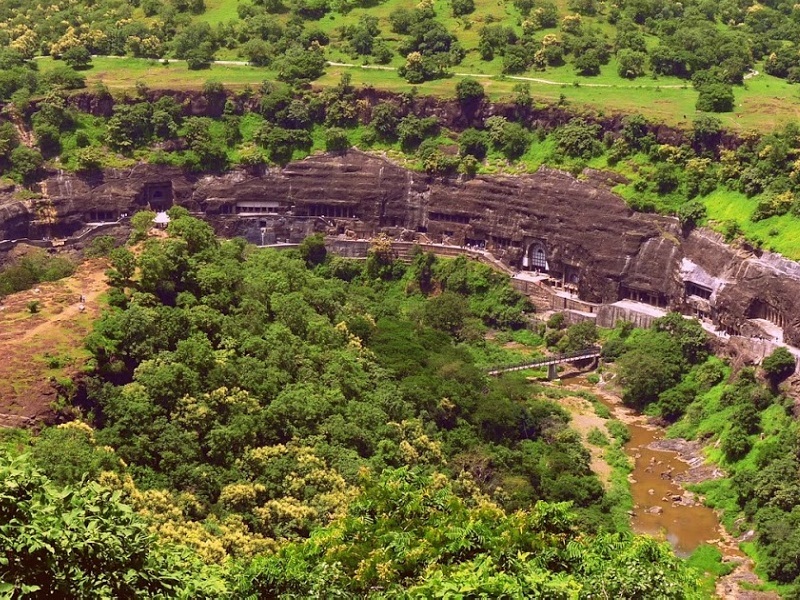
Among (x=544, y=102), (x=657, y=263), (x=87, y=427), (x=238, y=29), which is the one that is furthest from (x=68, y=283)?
→ (x=238, y=29)

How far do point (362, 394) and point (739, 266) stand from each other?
2553 cm

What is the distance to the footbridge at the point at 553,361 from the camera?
71094mm

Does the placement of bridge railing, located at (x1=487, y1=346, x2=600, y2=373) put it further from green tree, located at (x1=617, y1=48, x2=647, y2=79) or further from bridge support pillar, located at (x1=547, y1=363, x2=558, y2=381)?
green tree, located at (x1=617, y1=48, x2=647, y2=79)

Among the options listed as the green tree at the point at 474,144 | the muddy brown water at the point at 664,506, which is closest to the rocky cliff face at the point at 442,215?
the green tree at the point at 474,144

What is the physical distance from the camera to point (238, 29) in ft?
334

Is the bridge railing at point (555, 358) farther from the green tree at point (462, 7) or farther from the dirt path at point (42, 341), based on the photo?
the green tree at point (462, 7)

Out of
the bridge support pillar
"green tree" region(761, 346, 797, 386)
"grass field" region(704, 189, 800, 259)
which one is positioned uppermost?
"grass field" region(704, 189, 800, 259)

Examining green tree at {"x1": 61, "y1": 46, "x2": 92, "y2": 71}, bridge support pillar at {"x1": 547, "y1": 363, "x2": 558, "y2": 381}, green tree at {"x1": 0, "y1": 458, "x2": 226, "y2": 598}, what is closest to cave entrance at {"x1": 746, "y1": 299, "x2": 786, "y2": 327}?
bridge support pillar at {"x1": 547, "y1": 363, "x2": 558, "y2": 381}

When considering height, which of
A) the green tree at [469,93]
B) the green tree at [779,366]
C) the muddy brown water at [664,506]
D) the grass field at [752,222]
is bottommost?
the muddy brown water at [664,506]

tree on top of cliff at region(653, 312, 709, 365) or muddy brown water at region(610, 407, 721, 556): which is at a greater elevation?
tree on top of cliff at region(653, 312, 709, 365)

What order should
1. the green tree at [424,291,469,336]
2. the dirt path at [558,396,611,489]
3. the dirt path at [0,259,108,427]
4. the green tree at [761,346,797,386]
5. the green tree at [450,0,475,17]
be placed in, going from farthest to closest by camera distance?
the green tree at [450,0,475,17] → the green tree at [424,291,469,336] → the green tree at [761,346,797,386] → the dirt path at [558,396,611,489] → the dirt path at [0,259,108,427]

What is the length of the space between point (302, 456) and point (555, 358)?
29.5 meters

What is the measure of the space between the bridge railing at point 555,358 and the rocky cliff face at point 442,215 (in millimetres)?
4970

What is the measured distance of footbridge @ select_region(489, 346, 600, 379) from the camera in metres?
71.1
